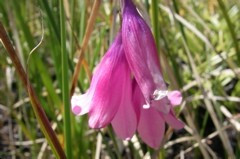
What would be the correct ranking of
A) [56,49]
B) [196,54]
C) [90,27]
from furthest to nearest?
[196,54], [56,49], [90,27]

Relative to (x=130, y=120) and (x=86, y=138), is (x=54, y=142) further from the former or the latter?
(x=86, y=138)

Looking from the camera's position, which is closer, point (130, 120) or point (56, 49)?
point (130, 120)

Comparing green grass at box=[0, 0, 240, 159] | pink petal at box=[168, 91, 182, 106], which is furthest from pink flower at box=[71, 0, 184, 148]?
green grass at box=[0, 0, 240, 159]

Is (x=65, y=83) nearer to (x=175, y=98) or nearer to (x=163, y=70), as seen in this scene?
(x=175, y=98)

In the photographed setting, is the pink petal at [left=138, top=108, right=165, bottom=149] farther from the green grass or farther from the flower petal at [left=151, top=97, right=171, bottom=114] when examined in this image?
the green grass

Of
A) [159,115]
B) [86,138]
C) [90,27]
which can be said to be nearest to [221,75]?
[86,138]

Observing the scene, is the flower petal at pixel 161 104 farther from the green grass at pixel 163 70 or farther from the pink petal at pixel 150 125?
the green grass at pixel 163 70
